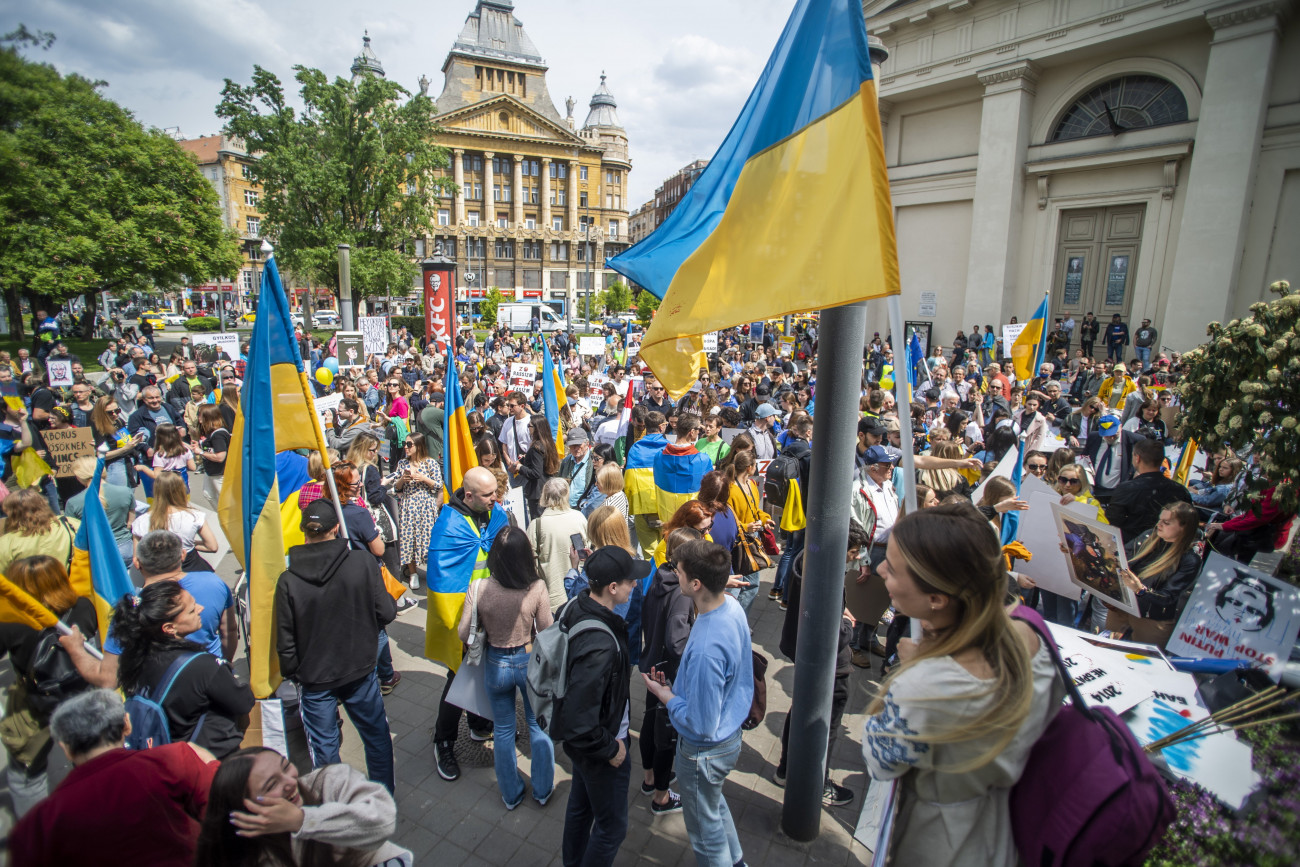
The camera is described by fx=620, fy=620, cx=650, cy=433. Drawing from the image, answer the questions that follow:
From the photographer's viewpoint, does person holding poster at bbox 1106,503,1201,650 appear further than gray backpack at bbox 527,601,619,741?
Yes

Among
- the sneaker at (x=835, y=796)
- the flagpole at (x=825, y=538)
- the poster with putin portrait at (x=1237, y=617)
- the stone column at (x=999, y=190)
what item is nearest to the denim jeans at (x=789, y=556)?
the sneaker at (x=835, y=796)

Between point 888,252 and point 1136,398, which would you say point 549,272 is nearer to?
point 1136,398

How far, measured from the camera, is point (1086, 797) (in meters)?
1.50

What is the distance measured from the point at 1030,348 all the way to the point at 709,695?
1165cm

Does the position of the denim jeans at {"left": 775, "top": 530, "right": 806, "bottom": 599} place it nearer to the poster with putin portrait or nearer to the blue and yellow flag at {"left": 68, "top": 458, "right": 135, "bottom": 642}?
the poster with putin portrait

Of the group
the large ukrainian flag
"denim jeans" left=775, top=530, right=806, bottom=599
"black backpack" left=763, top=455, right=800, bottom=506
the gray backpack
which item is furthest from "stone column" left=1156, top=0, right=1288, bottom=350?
the gray backpack

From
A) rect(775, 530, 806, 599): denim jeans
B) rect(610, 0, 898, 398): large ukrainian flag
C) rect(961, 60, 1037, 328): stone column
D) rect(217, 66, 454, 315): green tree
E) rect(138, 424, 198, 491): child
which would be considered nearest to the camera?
rect(610, 0, 898, 398): large ukrainian flag

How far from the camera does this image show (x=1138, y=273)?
61.8ft

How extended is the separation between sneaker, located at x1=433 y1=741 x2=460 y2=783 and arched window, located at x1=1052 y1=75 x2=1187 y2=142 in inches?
927

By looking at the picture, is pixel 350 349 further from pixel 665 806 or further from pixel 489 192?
pixel 489 192

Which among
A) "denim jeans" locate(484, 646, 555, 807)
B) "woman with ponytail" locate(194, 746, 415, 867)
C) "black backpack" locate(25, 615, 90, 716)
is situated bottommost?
"denim jeans" locate(484, 646, 555, 807)

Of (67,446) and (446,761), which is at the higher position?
(67,446)

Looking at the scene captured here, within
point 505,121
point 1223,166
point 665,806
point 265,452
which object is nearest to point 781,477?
point 665,806

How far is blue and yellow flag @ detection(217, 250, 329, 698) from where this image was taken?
11.5 feet
